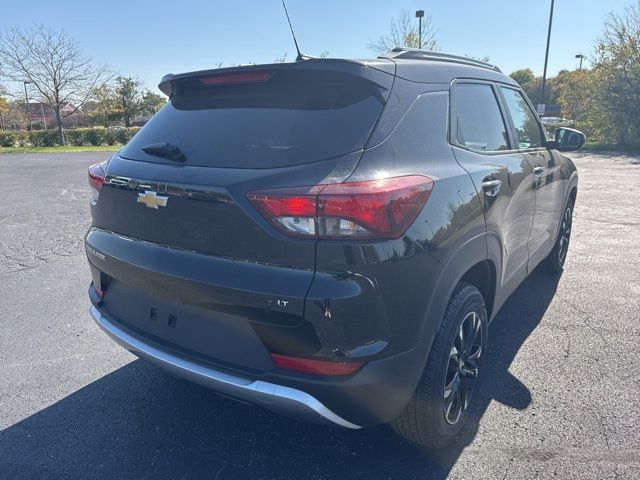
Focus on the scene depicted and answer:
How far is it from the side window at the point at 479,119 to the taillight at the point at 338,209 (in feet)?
2.80

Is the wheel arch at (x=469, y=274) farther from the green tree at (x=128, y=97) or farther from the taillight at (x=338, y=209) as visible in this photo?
the green tree at (x=128, y=97)

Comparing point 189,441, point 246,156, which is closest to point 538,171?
point 246,156

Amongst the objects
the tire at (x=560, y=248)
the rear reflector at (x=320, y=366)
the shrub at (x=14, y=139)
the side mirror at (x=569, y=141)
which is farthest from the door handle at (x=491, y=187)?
the shrub at (x=14, y=139)

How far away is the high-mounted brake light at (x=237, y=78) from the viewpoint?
2221 mm

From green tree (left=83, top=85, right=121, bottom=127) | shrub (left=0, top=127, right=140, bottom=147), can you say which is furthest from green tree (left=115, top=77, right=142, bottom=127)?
shrub (left=0, top=127, right=140, bottom=147)

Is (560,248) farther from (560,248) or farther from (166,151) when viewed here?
(166,151)

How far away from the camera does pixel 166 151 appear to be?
2289mm

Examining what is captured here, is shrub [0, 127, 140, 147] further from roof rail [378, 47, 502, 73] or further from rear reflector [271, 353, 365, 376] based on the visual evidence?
rear reflector [271, 353, 365, 376]

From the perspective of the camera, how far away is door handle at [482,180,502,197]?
2479mm

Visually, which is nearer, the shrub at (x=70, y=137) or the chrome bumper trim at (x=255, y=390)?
the chrome bumper trim at (x=255, y=390)

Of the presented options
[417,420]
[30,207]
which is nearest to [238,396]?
[417,420]

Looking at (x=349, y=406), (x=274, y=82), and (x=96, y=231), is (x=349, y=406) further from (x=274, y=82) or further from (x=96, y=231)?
(x=96, y=231)

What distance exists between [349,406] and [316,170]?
93 centimetres

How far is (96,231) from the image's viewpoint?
2.58 meters
